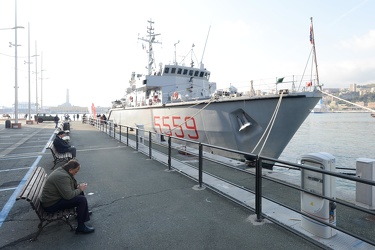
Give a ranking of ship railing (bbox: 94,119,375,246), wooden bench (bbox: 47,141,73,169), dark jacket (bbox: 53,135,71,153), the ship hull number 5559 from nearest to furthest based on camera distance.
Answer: ship railing (bbox: 94,119,375,246) → wooden bench (bbox: 47,141,73,169) → dark jacket (bbox: 53,135,71,153) → the ship hull number 5559

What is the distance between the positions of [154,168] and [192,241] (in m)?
4.23

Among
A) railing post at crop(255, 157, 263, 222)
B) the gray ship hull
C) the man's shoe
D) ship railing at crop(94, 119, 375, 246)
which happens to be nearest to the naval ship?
the gray ship hull

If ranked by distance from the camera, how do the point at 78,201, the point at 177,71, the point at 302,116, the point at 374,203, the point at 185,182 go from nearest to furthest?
the point at 78,201
the point at 374,203
the point at 185,182
the point at 302,116
the point at 177,71

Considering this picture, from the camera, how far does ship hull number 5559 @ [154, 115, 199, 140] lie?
41.2ft

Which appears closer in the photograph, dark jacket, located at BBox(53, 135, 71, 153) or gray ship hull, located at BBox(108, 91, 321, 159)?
dark jacket, located at BBox(53, 135, 71, 153)

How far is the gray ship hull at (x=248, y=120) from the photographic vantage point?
931 centimetres

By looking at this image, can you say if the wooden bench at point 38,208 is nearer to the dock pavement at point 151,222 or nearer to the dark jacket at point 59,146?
the dock pavement at point 151,222

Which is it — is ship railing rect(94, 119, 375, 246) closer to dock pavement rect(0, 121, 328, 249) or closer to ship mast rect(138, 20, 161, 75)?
dock pavement rect(0, 121, 328, 249)

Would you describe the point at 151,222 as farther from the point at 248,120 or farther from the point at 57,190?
the point at 248,120

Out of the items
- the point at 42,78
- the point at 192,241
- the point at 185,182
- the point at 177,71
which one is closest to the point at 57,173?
the point at 192,241

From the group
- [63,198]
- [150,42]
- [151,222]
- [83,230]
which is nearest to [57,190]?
[63,198]

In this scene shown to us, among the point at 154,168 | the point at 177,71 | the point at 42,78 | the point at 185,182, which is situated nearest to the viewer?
the point at 185,182

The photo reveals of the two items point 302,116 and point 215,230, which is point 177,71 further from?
point 215,230

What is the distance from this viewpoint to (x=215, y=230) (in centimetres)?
358
